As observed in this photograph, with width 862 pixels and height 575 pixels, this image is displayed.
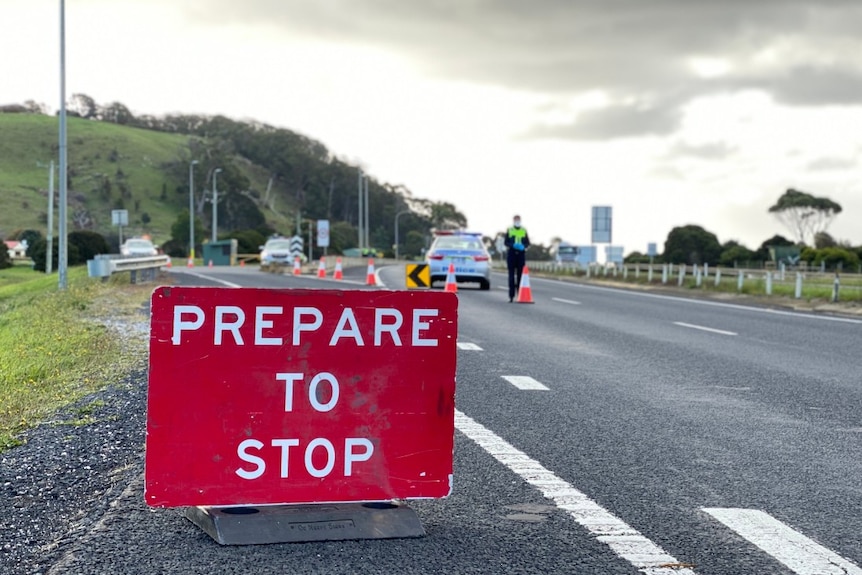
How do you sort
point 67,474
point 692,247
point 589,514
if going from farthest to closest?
point 692,247 → point 67,474 → point 589,514

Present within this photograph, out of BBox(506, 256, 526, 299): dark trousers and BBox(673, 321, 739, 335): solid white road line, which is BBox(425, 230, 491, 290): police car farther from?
BBox(673, 321, 739, 335): solid white road line

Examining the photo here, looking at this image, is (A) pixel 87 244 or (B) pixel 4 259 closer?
(A) pixel 87 244

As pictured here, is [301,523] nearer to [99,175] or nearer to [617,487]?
[617,487]

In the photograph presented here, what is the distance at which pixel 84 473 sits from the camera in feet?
19.8

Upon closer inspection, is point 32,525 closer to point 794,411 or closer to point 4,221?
point 794,411

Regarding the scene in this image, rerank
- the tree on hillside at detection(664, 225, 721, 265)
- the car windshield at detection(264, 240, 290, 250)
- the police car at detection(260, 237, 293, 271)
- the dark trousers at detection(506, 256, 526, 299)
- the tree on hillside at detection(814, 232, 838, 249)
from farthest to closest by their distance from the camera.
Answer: the tree on hillside at detection(664, 225, 721, 265)
the tree on hillside at detection(814, 232, 838, 249)
the car windshield at detection(264, 240, 290, 250)
the police car at detection(260, 237, 293, 271)
the dark trousers at detection(506, 256, 526, 299)

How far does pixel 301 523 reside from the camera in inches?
188

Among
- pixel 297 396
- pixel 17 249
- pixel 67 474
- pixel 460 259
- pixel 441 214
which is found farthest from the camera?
pixel 441 214

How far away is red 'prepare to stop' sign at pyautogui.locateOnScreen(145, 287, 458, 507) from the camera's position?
4.74 metres

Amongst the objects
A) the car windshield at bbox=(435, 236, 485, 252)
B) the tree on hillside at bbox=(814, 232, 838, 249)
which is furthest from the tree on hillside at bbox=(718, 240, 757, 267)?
the car windshield at bbox=(435, 236, 485, 252)

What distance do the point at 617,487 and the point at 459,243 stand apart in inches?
924

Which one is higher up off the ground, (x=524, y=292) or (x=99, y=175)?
(x=99, y=175)

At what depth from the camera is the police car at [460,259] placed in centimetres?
2830

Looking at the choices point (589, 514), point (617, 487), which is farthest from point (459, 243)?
point (589, 514)
